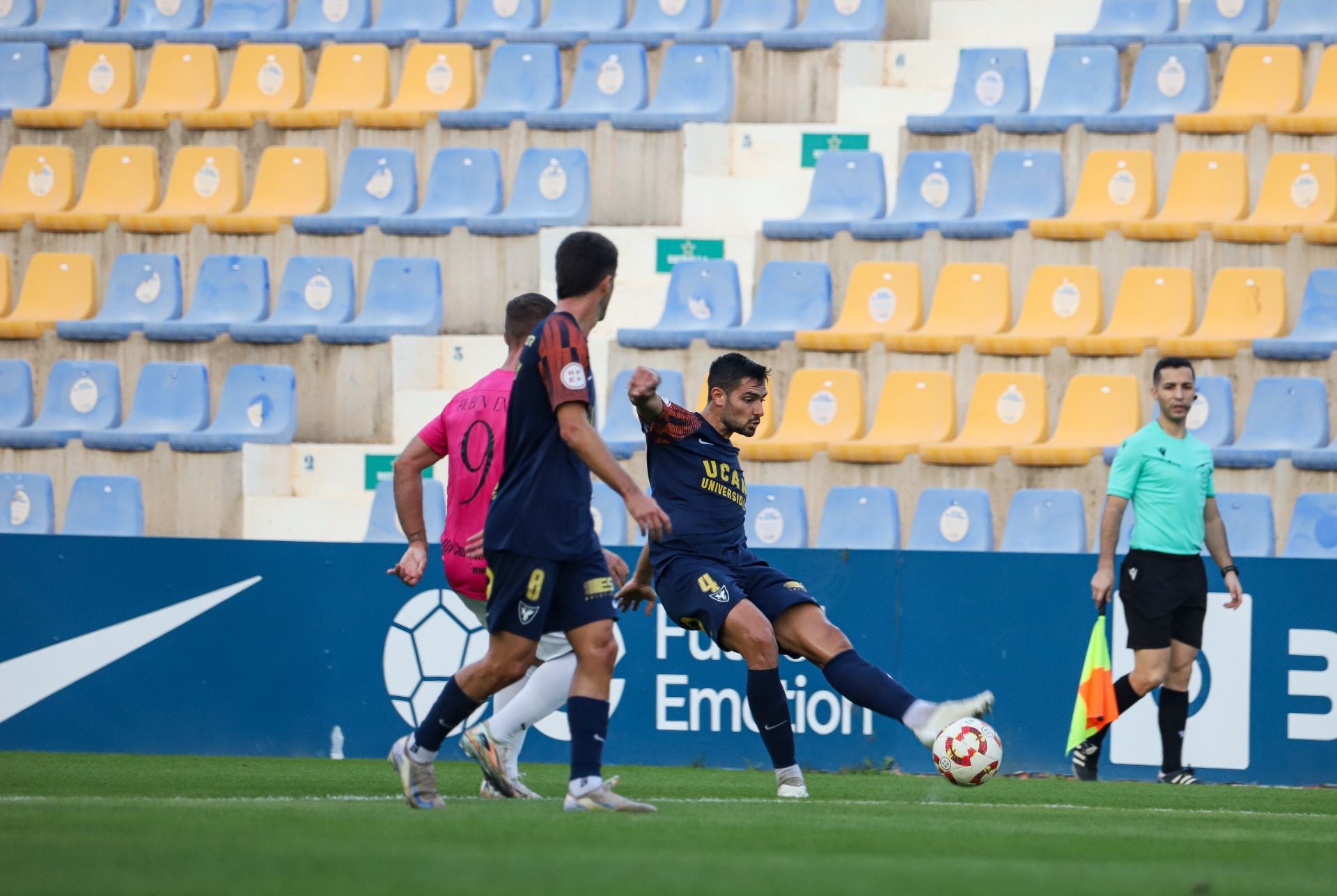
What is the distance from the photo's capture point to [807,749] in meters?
9.27

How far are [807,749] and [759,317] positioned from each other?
12.8 ft

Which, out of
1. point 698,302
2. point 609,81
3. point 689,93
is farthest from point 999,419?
point 609,81

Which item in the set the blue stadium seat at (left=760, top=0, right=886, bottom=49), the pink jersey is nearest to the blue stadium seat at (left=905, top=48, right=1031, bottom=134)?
the blue stadium seat at (left=760, top=0, right=886, bottom=49)

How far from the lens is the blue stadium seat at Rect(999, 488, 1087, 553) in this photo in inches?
406

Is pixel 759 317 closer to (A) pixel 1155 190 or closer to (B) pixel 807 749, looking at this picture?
(A) pixel 1155 190

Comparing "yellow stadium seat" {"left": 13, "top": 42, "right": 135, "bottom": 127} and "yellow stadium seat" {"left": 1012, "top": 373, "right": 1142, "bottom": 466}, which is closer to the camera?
"yellow stadium seat" {"left": 1012, "top": 373, "right": 1142, "bottom": 466}

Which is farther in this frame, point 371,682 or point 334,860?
point 371,682

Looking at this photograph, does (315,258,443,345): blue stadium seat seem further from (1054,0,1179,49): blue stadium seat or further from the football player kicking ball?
the football player kicking ball

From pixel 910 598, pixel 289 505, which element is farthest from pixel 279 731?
pixel 910 598

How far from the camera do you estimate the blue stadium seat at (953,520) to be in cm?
1046

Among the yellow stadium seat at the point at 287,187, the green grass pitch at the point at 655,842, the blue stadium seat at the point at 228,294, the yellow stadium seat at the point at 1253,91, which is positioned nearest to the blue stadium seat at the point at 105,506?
the blue stadium seat at the point at 228,294

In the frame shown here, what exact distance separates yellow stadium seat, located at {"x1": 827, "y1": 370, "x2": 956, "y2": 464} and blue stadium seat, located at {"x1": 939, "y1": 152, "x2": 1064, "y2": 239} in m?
1.46

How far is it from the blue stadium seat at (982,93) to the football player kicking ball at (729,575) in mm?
6807

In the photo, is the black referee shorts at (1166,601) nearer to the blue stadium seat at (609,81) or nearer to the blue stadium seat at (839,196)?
the blue stadium seat at (839,196)
